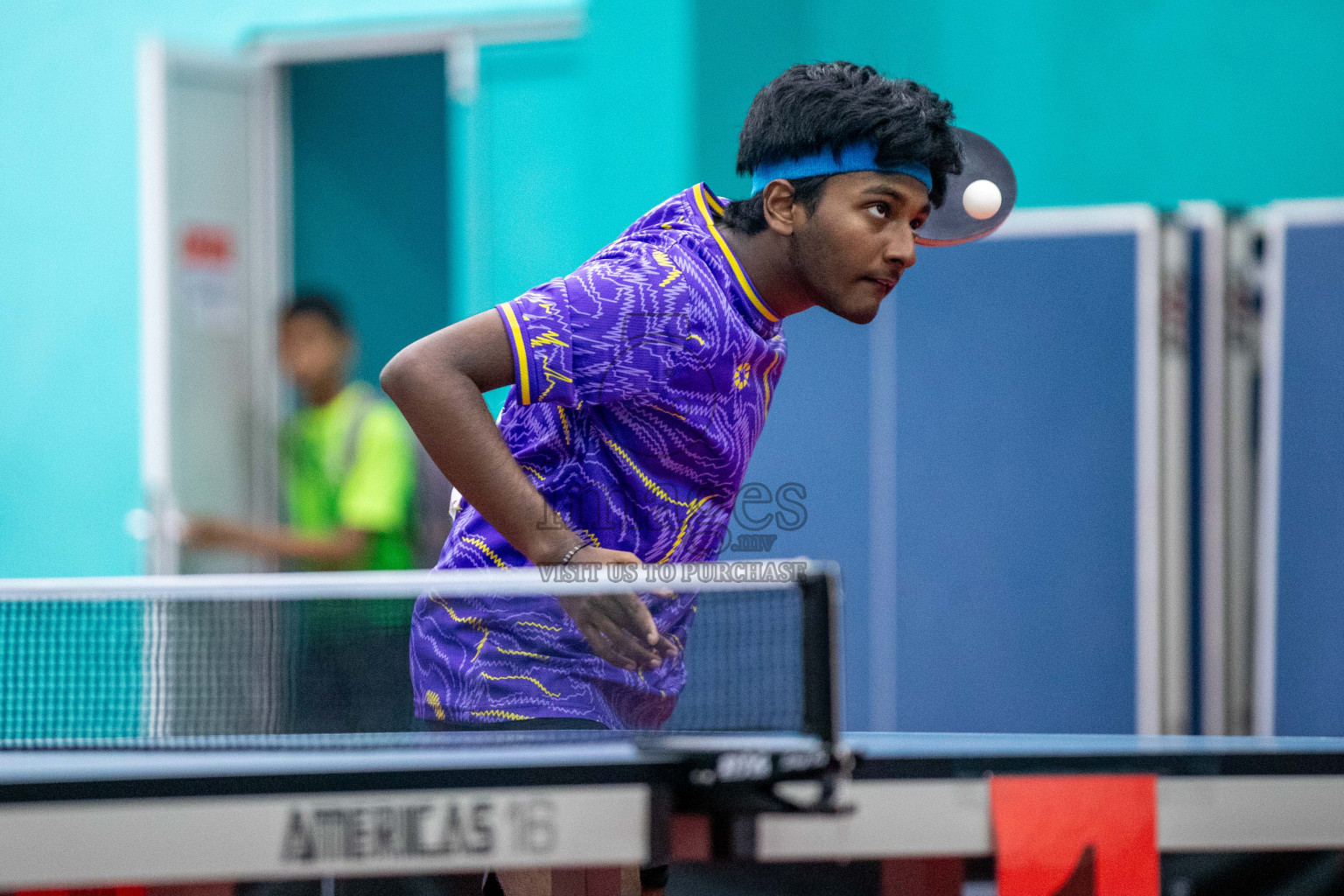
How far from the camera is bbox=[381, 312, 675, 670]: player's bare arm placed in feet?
5.60

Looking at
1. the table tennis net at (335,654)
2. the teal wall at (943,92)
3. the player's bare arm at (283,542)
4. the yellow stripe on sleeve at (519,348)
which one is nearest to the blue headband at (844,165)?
the yellow stripe on sleeve at (519,348)

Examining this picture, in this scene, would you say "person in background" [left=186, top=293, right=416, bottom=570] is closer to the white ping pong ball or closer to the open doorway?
the open doorway

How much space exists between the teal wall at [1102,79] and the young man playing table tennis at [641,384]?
2.66 metres

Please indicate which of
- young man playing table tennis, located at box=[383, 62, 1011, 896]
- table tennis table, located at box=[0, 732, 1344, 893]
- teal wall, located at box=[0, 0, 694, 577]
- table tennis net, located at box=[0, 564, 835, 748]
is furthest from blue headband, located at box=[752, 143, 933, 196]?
teal wall, located at box=[0, 0, 694, 577]

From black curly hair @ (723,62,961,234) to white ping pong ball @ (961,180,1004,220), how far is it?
116 mm

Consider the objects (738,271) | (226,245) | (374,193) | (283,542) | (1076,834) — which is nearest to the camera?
(1076,834)

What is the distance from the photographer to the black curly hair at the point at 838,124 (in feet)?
6.12

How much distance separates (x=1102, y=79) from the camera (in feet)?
15.5

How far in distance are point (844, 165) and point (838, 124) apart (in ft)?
0.20

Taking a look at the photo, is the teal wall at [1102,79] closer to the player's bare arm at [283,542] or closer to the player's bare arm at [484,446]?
the player's bare arm at [283,542]

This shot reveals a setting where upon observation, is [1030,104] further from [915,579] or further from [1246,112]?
[915,579]

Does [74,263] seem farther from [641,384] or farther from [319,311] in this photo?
[641,384]

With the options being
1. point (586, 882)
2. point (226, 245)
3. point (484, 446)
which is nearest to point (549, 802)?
point (586, 882)

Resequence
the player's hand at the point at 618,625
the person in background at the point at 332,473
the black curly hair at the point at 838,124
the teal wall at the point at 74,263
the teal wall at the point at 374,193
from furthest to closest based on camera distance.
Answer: the teal wall at the point at 374,193 → the teal wall at the point at 74,263 → the person in background at the point at 332,473 → the black curly hair at the point at 838,124 → the player's hand at the point at 618,625
